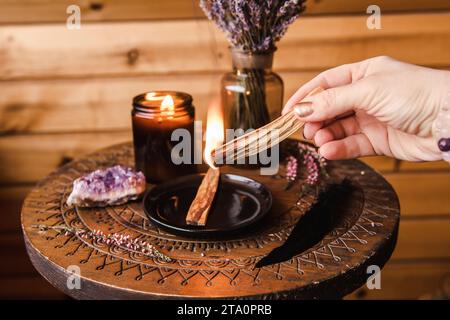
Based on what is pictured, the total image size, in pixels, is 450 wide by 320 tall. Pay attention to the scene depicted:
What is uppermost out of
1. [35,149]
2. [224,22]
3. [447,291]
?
[224,22]

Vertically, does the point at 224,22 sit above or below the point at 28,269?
above

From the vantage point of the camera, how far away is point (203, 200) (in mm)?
850

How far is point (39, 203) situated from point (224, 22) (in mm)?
514

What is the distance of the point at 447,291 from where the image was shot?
157 centimetres

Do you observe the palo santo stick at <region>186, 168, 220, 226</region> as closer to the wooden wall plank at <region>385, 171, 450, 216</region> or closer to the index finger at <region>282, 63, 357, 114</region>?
the index finger at <region>282, 63, 357, 114</region>

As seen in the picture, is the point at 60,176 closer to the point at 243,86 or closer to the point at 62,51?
the point at 243,86

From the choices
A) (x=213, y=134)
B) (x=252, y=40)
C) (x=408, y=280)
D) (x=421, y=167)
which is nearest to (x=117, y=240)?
(x=213, y=134)

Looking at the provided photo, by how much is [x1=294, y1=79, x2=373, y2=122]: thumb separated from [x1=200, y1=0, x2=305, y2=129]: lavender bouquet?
21 cm

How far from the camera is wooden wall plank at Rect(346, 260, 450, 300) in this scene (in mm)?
1687

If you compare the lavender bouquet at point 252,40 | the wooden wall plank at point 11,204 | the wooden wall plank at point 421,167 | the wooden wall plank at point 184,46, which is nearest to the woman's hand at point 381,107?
the lavender bouquet at point 252,40

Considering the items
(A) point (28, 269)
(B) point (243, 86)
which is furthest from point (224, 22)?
(A) point (28, 269)

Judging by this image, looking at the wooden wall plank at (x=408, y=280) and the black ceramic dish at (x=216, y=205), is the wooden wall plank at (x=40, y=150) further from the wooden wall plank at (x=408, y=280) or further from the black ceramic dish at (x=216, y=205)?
the wooden wall plank at (x=408, y=280)

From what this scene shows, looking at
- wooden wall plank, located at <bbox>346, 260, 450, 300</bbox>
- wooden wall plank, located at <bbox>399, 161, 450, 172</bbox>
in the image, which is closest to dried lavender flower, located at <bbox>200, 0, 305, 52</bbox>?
wooden wall plank, located at <bbox>399, 161, 450, 172</bbox>

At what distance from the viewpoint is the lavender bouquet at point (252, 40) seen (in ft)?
3.01
